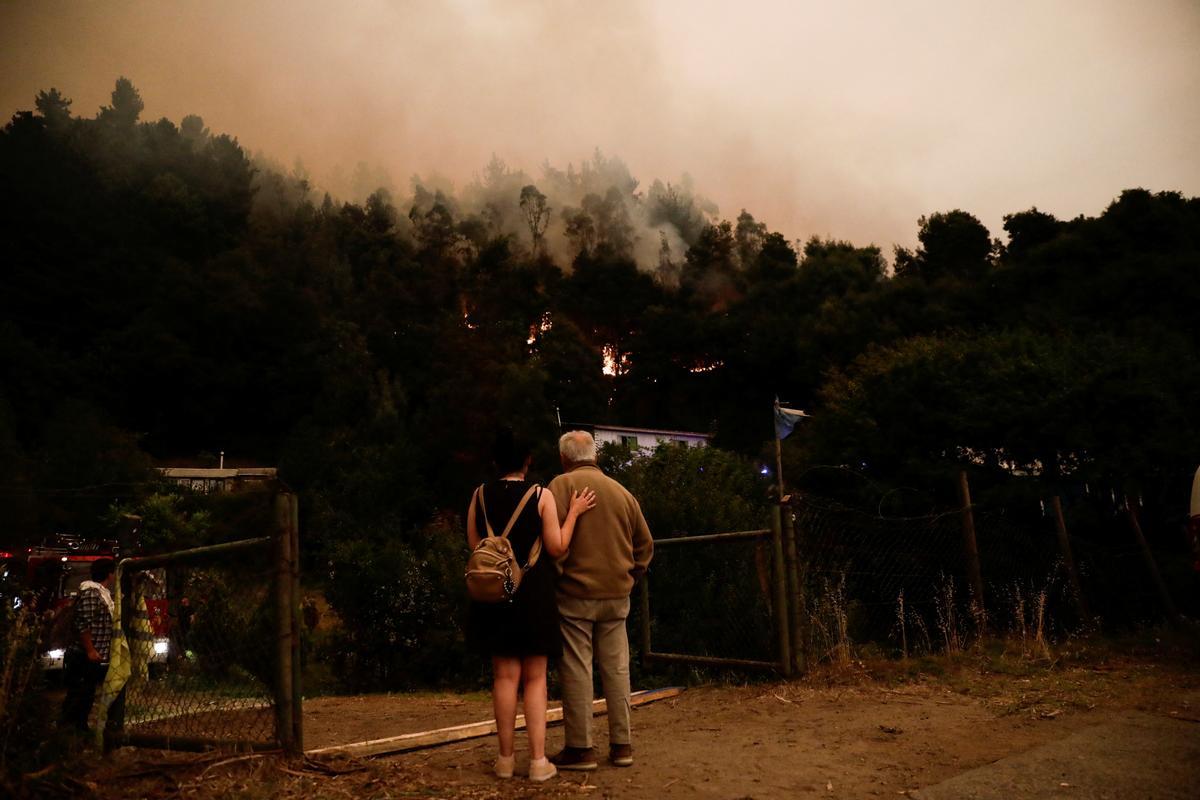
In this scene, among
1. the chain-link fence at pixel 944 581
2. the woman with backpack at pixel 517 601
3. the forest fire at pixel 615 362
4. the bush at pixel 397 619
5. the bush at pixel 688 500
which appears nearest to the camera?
the woman with backpack at pixel 517 601

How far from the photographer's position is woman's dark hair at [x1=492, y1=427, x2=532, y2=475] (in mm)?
4742

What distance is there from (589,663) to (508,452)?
3.92 feet

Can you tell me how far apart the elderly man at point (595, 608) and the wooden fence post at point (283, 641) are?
1.38 m

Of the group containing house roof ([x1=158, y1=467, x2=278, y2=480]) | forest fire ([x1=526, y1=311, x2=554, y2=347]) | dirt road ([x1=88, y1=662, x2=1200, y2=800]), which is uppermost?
forest fire ([x1=526, y1=311, x2=554, y2=347])

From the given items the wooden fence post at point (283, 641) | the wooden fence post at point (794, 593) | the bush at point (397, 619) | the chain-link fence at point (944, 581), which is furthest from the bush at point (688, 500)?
the wooden fence post at point (283, 641)

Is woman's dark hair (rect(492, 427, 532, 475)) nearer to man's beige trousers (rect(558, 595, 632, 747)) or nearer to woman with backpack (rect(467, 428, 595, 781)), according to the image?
woman with backpack (rect(467, 428, 595, 781))

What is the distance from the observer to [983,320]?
3772 centimetres

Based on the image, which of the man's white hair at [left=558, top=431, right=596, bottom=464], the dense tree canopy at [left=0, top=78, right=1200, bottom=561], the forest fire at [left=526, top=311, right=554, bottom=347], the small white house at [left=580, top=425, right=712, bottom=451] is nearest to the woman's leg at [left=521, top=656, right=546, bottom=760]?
the man's white hair at [left=558, top=431, right=596, bottom=464]

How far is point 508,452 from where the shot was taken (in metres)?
4.75

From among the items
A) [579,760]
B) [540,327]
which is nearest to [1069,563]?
[579,760]

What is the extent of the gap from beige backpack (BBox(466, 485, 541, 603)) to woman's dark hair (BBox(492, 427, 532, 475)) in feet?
1.05

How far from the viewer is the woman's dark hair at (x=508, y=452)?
4.74 meters

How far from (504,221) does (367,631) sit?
60800mm

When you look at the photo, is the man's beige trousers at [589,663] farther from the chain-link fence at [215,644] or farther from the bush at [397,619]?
the bush at [397,619]
